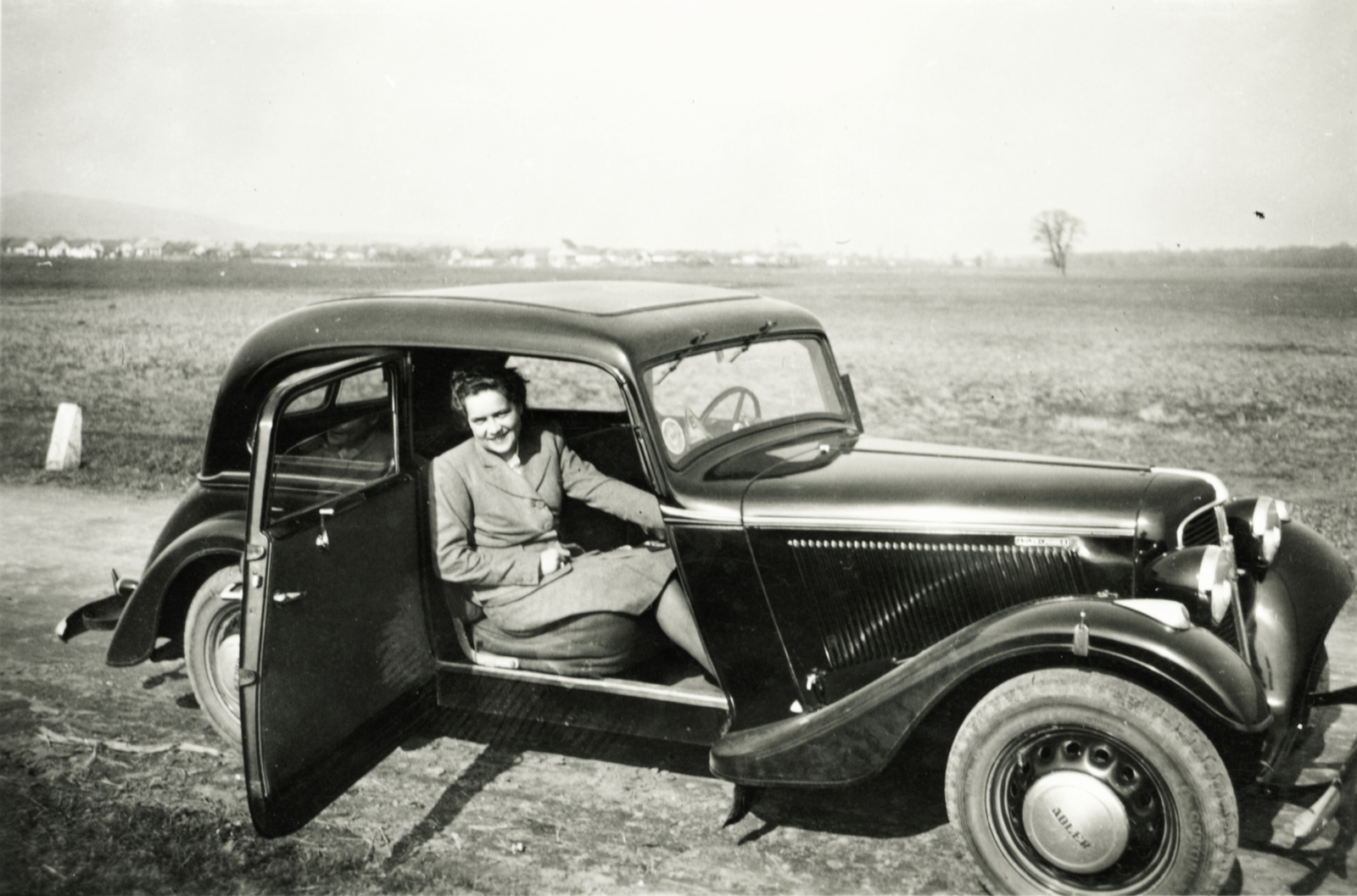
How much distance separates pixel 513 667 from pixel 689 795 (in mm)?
836

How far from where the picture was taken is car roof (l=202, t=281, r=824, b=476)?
3.50m

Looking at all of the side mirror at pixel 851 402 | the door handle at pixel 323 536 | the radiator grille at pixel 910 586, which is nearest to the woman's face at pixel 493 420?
the door handle at pixel 323 536

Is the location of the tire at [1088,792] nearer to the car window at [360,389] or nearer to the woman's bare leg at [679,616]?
the woman's bare leg at [679,616]

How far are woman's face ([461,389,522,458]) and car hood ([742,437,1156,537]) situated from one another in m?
0.96

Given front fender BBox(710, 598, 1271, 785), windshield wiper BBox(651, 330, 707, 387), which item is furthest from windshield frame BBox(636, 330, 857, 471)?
front fender BBox(710, 598, 1271, 785)

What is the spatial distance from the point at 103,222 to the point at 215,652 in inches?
1164

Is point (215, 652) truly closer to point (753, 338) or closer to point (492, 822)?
point (492, 822)

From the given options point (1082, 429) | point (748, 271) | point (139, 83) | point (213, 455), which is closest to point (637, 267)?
point (748, 271)

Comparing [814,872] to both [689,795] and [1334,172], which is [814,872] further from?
[1334,172]

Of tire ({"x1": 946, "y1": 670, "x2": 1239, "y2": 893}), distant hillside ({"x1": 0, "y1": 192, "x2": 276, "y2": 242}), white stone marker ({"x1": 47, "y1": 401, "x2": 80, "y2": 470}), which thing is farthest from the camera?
distant hillside ({"x1": 0, "y1": 192, "x2": 276, "y2": 242})

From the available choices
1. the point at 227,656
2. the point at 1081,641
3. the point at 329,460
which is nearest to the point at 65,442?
the point at 227,656

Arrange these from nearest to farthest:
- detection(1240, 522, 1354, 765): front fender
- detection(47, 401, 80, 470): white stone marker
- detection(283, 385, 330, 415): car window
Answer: detection(1240, 522, 1354, 765): front fender < detection(283, 385, 330, 415): car window < detection(47, 401, 80, 470): white stone marker

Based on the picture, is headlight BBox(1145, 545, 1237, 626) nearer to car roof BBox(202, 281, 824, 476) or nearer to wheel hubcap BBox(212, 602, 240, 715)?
car roof BBox(202, 281, 824, 476)

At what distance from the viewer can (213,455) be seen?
4.27 meters
